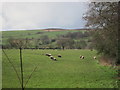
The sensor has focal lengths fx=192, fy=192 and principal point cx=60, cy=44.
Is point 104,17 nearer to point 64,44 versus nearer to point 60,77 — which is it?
point 60,77

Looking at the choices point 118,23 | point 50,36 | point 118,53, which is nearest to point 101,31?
point 118,23

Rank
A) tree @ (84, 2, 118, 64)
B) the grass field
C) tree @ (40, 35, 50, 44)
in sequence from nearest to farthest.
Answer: the grass field → tree @ (84, 2, 118, 64) → tree @ (40, 35, 50, 44)

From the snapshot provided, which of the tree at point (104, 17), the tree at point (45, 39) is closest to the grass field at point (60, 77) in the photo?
the tree at point (104, 17)

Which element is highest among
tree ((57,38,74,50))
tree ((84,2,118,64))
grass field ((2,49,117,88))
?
tree ((84,2,118,64))

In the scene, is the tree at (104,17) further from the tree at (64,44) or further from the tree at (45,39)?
the tree at (45,39)

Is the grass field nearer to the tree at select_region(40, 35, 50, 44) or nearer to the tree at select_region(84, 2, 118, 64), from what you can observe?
the tree at select_region(84, 2, 118, 64)

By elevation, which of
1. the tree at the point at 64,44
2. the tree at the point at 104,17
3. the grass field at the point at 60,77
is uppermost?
the tree at the point at 104,17

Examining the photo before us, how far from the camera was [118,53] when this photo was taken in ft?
51.6

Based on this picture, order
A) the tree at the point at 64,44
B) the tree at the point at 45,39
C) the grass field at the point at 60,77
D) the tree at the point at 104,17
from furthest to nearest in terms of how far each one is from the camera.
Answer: the tree at the point at 45,39, the tree at the point at 64,44, the tree at the point at 104,17, the grass field at the point at 60,77

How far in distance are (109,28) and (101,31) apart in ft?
3.11

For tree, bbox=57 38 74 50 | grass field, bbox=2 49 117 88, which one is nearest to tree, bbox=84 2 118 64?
grass field, bbox=2 49 117 88

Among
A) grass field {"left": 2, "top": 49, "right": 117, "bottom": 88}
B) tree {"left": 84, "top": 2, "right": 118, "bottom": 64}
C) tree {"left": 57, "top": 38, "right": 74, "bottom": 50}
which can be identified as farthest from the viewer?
tree {"left": 57, "top": 38, "right": 74, "bottom": 50}

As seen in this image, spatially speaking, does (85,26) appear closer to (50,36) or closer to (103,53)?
(103,53)

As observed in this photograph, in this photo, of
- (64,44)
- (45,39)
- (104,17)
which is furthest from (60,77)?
(45,39)
